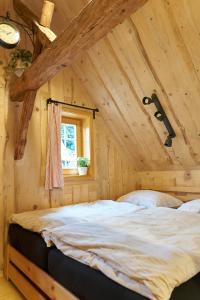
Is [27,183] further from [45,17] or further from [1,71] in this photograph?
[45,17]

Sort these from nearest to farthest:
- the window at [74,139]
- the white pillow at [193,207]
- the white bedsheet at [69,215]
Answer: the white bedsheet at [69,215]
the white pillow at [193,207]
the window at [74,139]

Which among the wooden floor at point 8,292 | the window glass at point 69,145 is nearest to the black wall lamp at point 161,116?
the window glass at point 69,145

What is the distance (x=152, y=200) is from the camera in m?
2.81

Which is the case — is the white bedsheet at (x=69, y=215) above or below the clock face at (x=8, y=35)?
below

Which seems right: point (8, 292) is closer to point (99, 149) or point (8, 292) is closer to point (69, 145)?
point (69, 145)

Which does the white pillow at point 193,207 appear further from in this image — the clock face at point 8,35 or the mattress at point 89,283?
the clock face at point 8,35

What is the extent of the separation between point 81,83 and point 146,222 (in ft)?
6.68

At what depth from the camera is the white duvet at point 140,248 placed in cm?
99

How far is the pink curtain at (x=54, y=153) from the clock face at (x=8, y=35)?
849 mm

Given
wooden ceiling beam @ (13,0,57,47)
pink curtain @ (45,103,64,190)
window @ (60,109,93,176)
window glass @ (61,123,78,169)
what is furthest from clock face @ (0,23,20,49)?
window glass @ (61,123,78,169)

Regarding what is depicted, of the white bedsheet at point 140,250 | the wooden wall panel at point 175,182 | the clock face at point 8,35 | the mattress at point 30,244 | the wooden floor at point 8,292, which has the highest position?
the clock face at point 8,35

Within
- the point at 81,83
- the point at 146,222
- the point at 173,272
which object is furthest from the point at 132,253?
the point at 81,83

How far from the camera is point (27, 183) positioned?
257 cm

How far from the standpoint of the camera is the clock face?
1987mm
